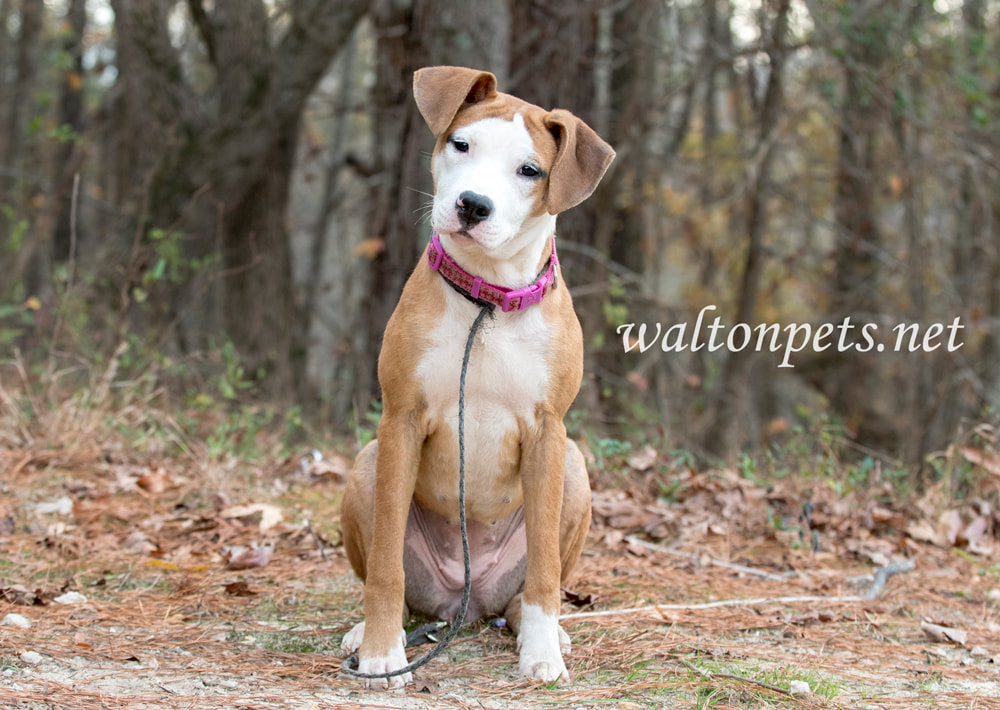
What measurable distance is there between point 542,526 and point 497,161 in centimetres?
116

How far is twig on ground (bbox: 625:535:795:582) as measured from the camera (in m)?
4.64

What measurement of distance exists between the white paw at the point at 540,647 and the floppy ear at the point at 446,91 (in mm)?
1569

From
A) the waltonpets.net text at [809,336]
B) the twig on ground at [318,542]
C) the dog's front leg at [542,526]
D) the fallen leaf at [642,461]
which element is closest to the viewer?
the dog's front leg at [542,526]

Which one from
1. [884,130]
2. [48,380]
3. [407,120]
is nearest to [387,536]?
[48,380]

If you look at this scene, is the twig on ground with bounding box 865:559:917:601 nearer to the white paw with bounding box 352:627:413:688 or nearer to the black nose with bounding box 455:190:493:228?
the white paw with bounding box 352:627:413:688

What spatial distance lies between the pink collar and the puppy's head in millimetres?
126

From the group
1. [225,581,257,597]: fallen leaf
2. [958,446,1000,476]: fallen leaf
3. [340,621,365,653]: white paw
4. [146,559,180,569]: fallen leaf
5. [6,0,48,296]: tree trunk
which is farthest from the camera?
[6,0,48,296]: tree trunk

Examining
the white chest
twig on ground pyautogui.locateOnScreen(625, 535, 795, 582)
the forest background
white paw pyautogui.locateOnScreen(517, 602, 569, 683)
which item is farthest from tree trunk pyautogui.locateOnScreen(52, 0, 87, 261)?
white paw pyautogui.locateOnScreen(517, 602, 569, 683)

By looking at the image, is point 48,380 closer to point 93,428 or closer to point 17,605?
point 93,428

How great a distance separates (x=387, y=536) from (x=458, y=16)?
176 inches

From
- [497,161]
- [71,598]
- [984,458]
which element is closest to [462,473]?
[497,161]

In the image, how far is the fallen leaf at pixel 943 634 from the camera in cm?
385

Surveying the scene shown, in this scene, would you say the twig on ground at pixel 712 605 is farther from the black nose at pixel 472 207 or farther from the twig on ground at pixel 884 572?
the black nose at pixel 472 207

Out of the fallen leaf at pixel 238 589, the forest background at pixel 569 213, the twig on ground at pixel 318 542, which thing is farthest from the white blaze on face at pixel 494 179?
the forest background at pixel 569 213
